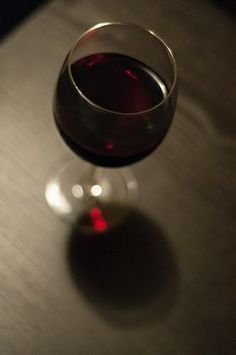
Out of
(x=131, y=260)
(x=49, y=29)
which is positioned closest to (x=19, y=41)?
(x=49, y=29)

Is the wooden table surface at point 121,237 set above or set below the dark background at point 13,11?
below

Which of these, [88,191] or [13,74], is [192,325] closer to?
[88,191]

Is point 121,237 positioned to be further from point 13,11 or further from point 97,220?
point 13,11

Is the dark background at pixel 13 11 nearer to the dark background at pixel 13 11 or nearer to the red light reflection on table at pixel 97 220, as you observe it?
the dark background at pixel 13 11

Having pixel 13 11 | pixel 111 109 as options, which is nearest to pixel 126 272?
pixel 111 109

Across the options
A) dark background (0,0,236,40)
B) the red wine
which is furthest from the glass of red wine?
dark background (0,0,236,40)

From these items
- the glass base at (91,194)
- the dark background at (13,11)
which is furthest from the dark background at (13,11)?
the glass base at (91,194)

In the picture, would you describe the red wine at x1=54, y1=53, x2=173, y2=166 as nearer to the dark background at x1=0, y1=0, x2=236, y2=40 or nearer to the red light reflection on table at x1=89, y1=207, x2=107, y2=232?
the red light reflection on table at x1=89, y1=207, x2=107, y2=232
